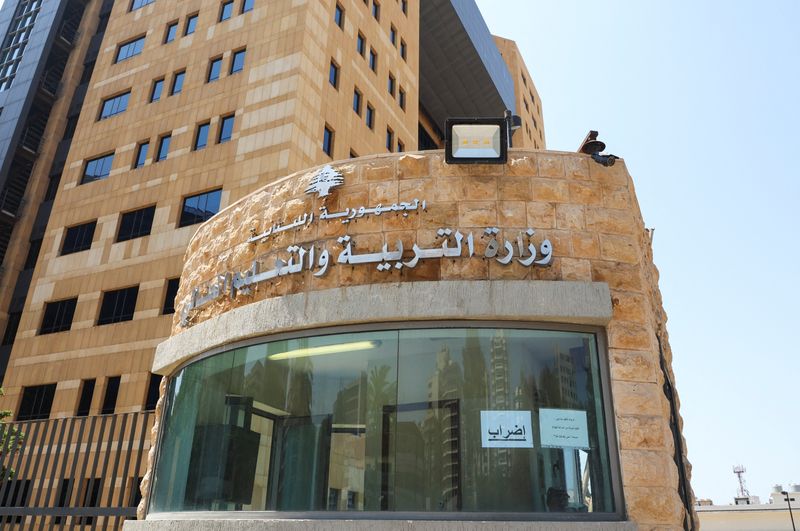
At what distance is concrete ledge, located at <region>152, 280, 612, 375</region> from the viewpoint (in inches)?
248

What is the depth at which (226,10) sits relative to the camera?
2723cm

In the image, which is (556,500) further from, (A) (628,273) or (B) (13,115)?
(B) (13,115)

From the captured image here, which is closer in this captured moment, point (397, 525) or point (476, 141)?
point (397, 525)

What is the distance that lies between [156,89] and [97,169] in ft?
15.0

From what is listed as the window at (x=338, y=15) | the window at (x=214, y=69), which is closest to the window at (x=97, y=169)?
the window at (x=214, y=69)

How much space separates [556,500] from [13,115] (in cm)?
3913

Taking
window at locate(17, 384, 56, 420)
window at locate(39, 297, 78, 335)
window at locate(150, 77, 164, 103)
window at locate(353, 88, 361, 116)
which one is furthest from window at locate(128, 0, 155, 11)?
window at locate(17, 384, 56, 420)

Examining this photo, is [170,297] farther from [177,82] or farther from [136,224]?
[177,82]

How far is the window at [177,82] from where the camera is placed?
26672mm

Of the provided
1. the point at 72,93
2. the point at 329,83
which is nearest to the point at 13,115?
the point at 72,93

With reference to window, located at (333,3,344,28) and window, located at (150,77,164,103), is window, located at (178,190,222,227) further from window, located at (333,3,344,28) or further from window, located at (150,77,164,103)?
window, located at (333,3,344,28)

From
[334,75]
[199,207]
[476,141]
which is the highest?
[334,75]

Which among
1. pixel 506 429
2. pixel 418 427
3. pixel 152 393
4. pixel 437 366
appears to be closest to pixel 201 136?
pixel 152 393

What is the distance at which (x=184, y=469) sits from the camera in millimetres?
7691
